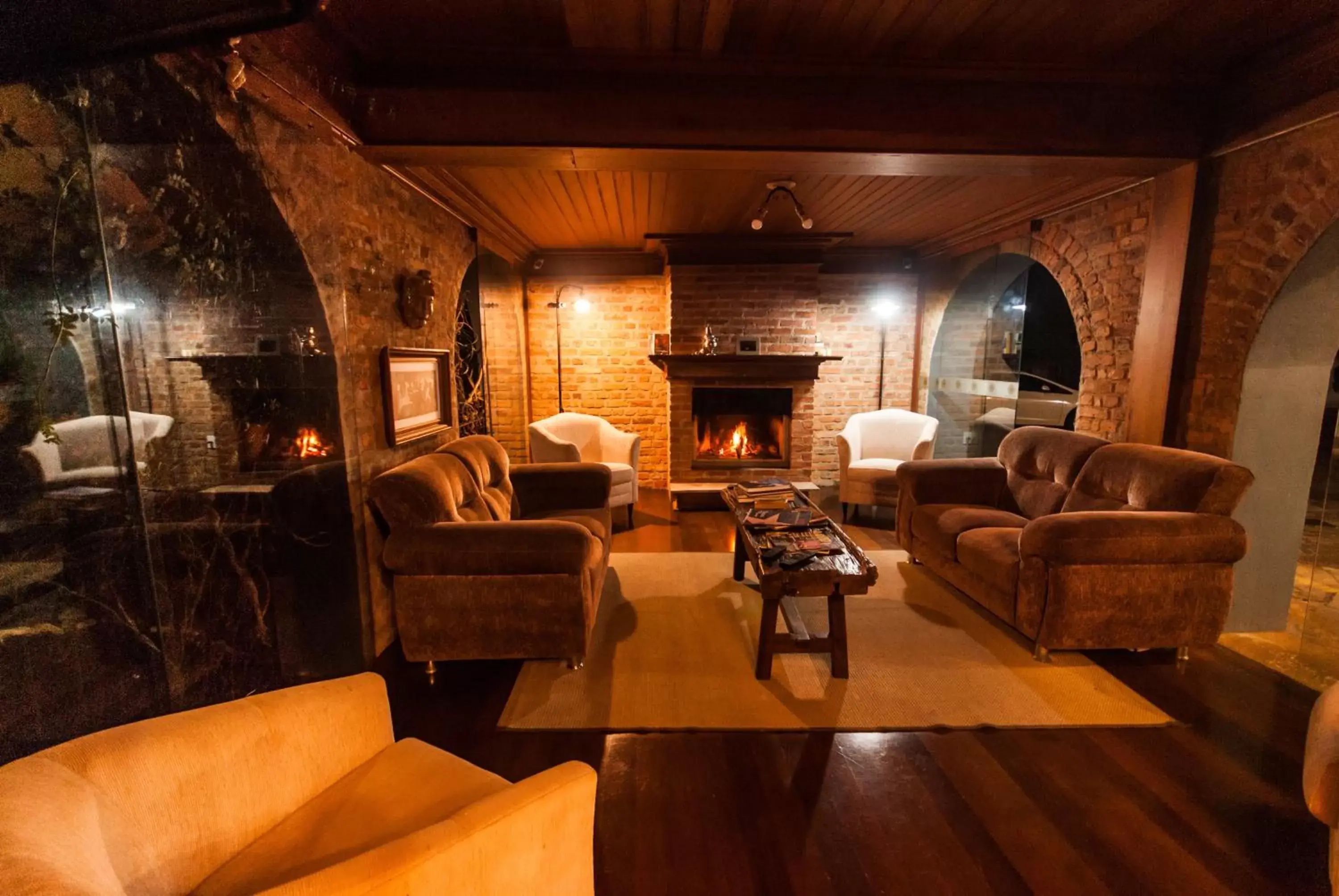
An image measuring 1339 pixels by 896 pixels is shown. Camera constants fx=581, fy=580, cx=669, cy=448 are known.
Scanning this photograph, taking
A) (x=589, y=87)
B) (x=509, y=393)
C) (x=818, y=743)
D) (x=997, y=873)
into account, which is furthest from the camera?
(x=509, y=393)

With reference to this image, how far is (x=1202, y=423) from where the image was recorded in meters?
2.99

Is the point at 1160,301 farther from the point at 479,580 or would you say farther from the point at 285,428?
the point at 285,428

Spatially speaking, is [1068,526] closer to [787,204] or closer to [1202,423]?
[1202,423]

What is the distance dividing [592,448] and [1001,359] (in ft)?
12.8

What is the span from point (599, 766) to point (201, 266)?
2.17 meters

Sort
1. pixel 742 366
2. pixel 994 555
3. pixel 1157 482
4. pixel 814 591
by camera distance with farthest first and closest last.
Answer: pixel 742 366, pixel 994 555, pixel 1157 482, pixel 814 591

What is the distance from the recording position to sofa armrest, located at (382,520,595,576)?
8.20 feet

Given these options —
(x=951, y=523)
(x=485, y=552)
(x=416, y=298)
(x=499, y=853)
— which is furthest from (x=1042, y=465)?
(x=416, y=298)

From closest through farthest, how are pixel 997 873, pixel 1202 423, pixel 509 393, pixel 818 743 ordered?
pixel 997 873, pixel 818 743, pixel 1202 423, pixel 509 393

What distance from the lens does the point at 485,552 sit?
Result: 98.1 inches

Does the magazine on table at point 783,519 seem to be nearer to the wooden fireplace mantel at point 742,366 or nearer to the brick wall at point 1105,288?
the brick wall at point 1105,288

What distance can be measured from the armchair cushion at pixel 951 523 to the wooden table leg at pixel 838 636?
42.8 inches

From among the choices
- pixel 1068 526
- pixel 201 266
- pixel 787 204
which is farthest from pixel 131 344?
pixel 787 204

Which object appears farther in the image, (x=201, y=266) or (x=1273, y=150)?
(x=1273, y=150)
